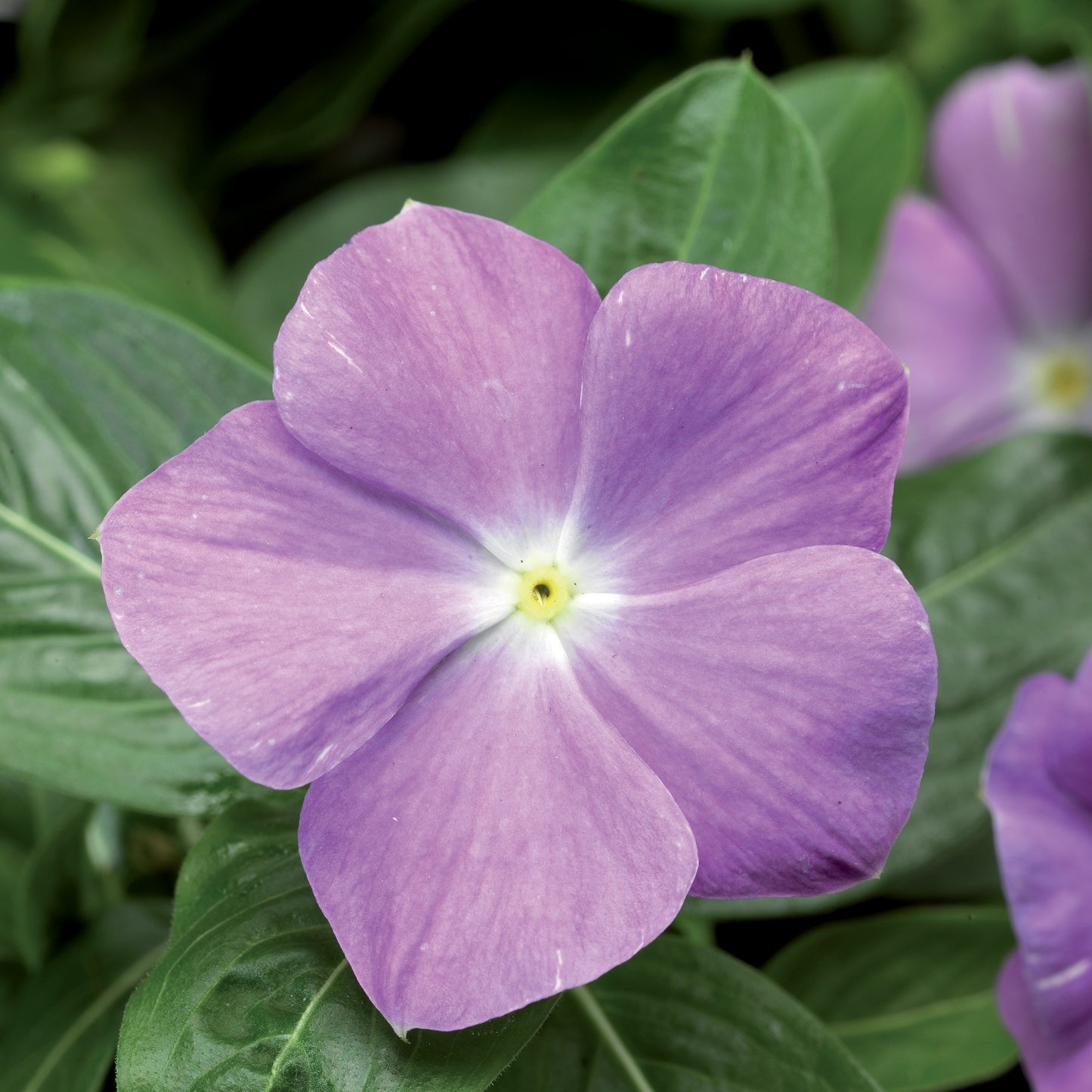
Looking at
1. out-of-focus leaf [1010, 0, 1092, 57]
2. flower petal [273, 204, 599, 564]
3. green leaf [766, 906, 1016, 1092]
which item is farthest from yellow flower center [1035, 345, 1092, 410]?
flower petal [273, 204, 599, 564]

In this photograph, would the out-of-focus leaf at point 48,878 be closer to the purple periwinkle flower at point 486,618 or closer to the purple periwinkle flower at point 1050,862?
the purple periwinkle flower at point 486,618

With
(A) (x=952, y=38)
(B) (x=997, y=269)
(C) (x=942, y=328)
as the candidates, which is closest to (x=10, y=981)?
(C) (x=942, y=328)

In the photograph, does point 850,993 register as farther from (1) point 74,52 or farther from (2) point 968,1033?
(1) point 74,52

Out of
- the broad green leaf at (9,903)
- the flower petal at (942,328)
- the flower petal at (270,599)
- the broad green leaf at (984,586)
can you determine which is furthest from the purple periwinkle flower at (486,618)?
the flower petal at (942,328)

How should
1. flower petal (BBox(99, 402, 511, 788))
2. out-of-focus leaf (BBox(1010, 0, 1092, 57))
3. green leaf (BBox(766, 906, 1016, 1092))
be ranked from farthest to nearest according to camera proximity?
out-of-focus leaf (BBox(1010, 0, 1092, 57)) < green leaf (BBox(766, 906, 1016, 1092)) < flower petal (BBox(99, 402, 511, 788))

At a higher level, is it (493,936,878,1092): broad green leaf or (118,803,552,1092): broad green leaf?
(118,803,552,1092): broad green leaf

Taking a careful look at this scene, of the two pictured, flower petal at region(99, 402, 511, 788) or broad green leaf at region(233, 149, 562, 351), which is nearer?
flower petal at region(99, 402, 511, 788)

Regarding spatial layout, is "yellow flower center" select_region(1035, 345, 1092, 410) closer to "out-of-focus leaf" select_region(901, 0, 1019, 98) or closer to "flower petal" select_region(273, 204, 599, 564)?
"out-of-focus leaf" select_region(901, 0, 1019, 98)

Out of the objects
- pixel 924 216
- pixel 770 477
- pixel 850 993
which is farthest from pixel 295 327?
pixel 924 216

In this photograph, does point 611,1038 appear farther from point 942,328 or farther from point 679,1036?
point 942,328
